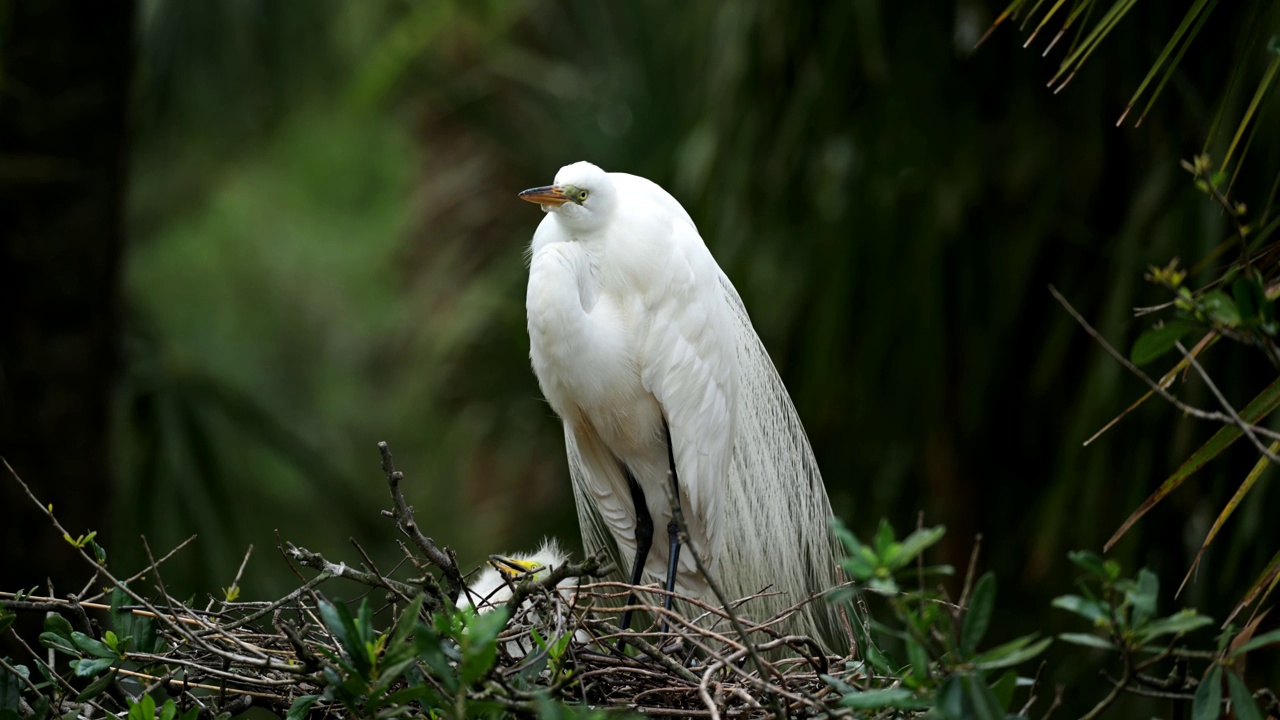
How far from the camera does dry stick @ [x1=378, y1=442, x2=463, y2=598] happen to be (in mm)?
1398

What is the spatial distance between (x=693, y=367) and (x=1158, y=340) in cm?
104

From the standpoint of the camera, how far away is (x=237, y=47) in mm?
4707

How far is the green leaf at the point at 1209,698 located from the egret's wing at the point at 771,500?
46.0 inches

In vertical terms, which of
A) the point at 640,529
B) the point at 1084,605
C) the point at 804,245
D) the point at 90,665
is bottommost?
the point at 640,529

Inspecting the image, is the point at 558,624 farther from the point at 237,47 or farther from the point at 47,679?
the point at 237,47

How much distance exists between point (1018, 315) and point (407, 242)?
348cm

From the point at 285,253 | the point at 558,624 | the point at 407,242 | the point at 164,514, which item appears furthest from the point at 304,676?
the point at 285,253

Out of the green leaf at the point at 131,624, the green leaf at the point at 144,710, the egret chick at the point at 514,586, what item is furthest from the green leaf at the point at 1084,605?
the green leaf at the point at 131,624

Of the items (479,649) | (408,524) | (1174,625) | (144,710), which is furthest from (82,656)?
(1174,625)

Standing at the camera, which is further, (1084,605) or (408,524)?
(408,524)

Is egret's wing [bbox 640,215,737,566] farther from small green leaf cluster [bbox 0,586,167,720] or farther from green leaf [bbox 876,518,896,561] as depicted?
green leaf [bbox 876,518,896,561]

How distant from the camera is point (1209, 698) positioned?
3.52 ft

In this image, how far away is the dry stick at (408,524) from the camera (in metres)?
1.40

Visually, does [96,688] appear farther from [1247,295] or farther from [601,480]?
[1247,295]
